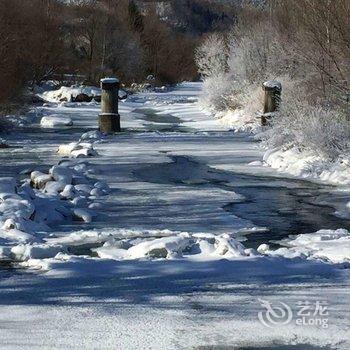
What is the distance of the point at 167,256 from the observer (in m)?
7.89

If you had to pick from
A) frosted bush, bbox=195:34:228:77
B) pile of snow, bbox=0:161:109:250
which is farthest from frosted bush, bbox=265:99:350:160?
frosted bush, bbox=195:34:228:77

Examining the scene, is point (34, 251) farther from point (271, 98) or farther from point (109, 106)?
point (271, 98)

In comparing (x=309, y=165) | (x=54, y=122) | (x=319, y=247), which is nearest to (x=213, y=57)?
(x=54, y=122)

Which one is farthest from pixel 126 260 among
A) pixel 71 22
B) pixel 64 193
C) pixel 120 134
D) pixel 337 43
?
pixel 71 22

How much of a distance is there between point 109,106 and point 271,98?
5.70 metres

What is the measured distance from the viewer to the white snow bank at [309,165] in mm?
15448

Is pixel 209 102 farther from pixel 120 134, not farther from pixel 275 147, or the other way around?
pixel 275 147

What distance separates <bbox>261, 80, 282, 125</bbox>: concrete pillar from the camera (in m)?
25.7

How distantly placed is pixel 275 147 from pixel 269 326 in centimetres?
1456

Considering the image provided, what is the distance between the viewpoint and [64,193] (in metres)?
12.9

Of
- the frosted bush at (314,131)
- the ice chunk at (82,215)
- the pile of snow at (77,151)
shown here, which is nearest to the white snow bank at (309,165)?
the frosted bush at (314,131)

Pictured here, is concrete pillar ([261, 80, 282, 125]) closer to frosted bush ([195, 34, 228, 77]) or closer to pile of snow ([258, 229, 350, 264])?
pile of snow ([258, 229, 350, 264])

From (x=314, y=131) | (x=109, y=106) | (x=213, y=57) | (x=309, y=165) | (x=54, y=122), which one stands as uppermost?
(x=213, y=57)

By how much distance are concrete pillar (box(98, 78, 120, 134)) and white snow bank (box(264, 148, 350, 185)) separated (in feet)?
29.4
